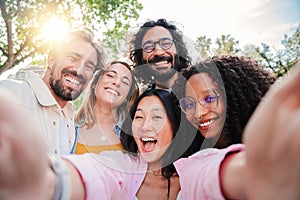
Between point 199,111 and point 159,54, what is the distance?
1.66 feet

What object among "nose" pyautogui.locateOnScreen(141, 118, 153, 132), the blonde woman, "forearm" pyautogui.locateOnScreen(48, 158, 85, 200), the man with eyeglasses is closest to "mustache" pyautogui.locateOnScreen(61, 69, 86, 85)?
the blonde woman

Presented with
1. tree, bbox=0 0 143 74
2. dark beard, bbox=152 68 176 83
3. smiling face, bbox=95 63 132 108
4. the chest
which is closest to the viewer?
the chest

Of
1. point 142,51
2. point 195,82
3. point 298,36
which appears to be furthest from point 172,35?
point 298,36

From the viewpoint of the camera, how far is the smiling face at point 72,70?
2.06 metres

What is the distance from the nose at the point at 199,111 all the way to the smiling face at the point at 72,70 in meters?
1.00

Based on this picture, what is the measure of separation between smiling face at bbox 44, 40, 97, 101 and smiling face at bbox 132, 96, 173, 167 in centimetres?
83

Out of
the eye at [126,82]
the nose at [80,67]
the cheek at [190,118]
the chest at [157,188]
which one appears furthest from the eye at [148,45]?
the chest at [157,188]

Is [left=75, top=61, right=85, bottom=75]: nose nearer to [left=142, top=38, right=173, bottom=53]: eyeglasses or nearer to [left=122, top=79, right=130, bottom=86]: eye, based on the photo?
[left=142, top=38, right=173, bottom=53]: eyeglasses

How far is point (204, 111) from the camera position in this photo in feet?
3.75

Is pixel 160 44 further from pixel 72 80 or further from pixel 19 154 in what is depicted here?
pixel 19 154

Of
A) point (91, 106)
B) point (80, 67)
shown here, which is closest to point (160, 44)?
point (91, 106)

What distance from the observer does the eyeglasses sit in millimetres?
1667

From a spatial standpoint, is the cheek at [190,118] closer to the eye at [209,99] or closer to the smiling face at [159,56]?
the eye at [209,99]

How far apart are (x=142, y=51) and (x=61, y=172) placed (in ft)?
3.82
